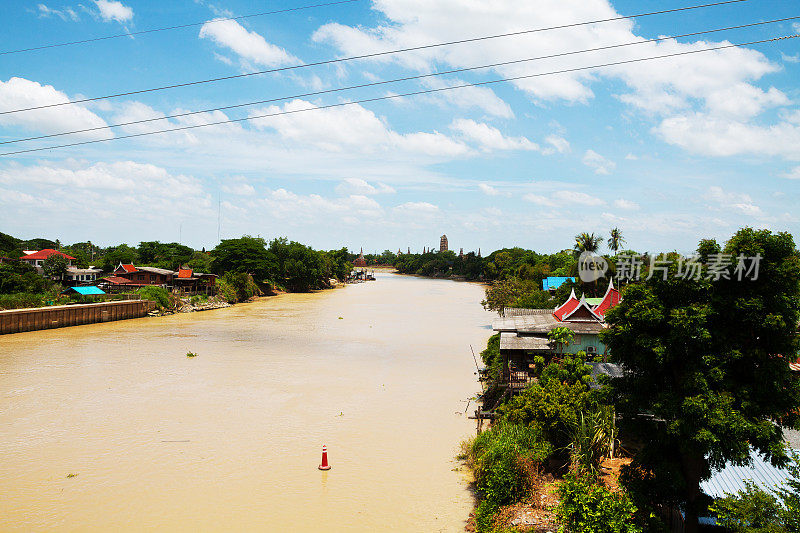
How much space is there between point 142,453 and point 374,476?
7907 millimetres

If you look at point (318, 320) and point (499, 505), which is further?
point (318, 320)

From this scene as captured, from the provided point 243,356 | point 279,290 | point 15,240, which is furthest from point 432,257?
point 243,356

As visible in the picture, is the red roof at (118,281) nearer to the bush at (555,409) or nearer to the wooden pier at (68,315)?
the wooden pier at (68,315)

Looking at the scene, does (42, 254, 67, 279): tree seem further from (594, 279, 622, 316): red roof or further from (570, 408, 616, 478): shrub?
Result: (570, 408, 616, 478): shrub

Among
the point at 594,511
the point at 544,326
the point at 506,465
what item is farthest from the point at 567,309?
the point at 594,511

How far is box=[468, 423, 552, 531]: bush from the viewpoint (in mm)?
11844

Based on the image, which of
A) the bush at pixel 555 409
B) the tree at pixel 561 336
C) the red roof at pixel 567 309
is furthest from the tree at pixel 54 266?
the bush at pixel 555 409

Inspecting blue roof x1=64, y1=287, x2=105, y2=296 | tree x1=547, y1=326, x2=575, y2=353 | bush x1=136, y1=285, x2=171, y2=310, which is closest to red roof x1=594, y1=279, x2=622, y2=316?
tree x1=547, y1=326, x2=575, y2=353

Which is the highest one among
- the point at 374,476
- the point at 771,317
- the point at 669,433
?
the point at 771,317

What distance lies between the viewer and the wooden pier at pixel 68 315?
38938mm

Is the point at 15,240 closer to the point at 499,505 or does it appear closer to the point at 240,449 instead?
the point at 240,449

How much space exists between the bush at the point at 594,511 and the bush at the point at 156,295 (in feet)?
182

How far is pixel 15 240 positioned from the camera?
77.2 metres

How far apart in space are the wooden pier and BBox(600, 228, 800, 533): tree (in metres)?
46.1
